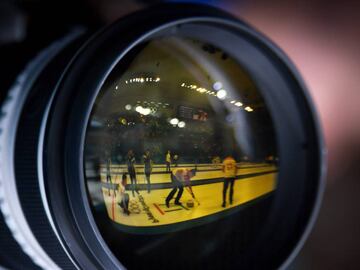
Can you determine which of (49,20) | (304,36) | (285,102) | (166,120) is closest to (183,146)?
(166,120)

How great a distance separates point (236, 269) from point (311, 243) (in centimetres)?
42

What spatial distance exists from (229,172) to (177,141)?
0.09 m

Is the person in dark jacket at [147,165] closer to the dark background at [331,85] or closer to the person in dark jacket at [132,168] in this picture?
the person in dark jacket at [132,168]

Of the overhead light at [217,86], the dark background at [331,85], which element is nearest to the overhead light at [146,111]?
the overhead light at [217,86]

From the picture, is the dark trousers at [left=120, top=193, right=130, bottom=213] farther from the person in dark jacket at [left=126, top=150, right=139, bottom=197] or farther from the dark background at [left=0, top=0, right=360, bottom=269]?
the dark background at [left=0, top=0, right=360, bottom=269]

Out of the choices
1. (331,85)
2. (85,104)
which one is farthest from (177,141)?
(331,85)

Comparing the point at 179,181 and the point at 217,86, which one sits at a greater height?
the point at 217,86

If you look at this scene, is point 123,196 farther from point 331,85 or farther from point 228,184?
point 331,85

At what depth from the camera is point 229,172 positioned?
1.68 feet

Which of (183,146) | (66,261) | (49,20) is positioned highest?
(49,20)

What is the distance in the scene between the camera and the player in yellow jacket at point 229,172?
1.67 feet

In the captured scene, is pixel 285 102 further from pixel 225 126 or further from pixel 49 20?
pixel 49 20

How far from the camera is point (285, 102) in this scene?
502 millimetres

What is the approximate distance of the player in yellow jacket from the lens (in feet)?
1.67
